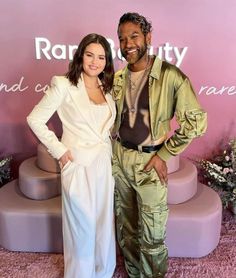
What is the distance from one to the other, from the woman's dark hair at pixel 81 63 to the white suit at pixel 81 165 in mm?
33

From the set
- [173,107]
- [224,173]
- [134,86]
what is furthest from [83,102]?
[224,173]

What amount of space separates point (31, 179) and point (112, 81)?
91 centimetres

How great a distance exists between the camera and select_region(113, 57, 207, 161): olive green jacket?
1534 millimetres

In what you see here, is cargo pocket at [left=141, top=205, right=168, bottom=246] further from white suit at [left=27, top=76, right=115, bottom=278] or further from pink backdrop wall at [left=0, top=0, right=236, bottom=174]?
pink backdrop wall at [left=0, top=0, right=236, bottom=174]

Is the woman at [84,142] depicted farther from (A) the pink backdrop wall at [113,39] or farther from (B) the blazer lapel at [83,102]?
(A) the pink backdrop wall at [113,39]

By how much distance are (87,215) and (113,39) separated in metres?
1.29

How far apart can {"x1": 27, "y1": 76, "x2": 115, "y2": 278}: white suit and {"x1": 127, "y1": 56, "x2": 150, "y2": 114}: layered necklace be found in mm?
93

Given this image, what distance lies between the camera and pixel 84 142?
1627 mm

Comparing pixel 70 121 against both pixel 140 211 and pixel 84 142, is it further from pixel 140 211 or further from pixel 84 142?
pixel 140 211

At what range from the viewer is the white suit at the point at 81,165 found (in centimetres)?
159

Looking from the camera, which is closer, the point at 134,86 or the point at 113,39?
the point at 134,86

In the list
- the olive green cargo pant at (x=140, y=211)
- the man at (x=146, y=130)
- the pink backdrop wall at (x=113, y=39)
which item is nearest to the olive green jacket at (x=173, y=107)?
the man at (x=146, y=130)

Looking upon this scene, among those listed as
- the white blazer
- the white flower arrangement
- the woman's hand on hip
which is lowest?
the white flower arrangement

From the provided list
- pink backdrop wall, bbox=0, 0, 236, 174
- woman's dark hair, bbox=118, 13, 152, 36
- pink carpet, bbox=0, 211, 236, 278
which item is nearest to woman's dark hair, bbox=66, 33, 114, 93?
woman's dark hair, bbox=118, 13, 152, 36
